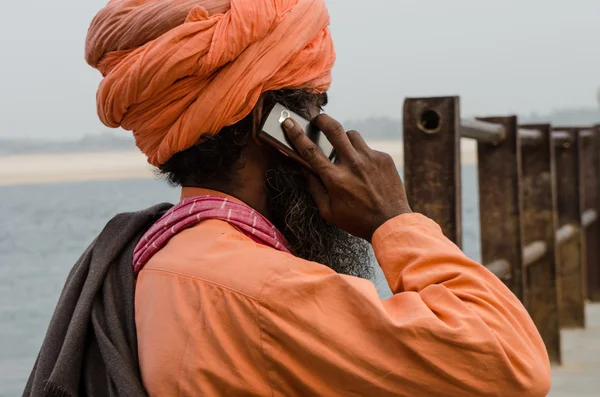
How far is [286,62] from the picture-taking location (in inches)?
68.8

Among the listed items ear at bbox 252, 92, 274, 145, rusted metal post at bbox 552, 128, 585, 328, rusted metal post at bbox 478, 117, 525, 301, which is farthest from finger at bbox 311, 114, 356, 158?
rusted metal post at bbox 552, 128, 585, 328

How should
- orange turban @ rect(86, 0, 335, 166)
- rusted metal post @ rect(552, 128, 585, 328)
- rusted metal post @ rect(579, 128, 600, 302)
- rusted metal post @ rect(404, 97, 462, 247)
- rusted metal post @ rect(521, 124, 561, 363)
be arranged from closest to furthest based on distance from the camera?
orange turban @ rect(86, 0, 335, 166) < rusted metal post @ rect(404, 97, 462, 247) < rusted metal post @ rect(521, 124, 561, 363) < rusted metal post @ rect(552, 128, 585, 328) < rusted metal post @ rect(579, 128, 600, 302)

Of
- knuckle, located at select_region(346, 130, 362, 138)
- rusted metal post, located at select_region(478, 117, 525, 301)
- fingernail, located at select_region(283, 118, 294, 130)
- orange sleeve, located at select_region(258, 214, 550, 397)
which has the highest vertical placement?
fingernail, located at select_region(283, 118, 294, 130)

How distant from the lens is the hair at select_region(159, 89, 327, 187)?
177 cm

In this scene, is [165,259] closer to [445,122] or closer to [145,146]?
[145,146]

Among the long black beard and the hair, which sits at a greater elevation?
the hair

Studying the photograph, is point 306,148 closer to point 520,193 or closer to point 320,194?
point 320,194

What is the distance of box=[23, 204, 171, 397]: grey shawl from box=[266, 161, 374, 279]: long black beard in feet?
0.92

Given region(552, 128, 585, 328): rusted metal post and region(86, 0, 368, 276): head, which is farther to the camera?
region(552, 128, 585, 328): rusted metal post

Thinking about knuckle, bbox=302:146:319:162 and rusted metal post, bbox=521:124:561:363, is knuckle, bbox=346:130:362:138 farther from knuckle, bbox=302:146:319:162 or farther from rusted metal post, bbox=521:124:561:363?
rusted metal post, bbox=521:124:561:363

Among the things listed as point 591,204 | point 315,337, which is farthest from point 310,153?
point 591,204

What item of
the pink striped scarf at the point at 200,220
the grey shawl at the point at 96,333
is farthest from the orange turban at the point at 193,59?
the grey shawl at the point at 96,333

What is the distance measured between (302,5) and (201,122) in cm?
29

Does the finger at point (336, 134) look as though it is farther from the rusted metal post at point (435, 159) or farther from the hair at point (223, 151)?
the rusted metal post at point (435, 159)
